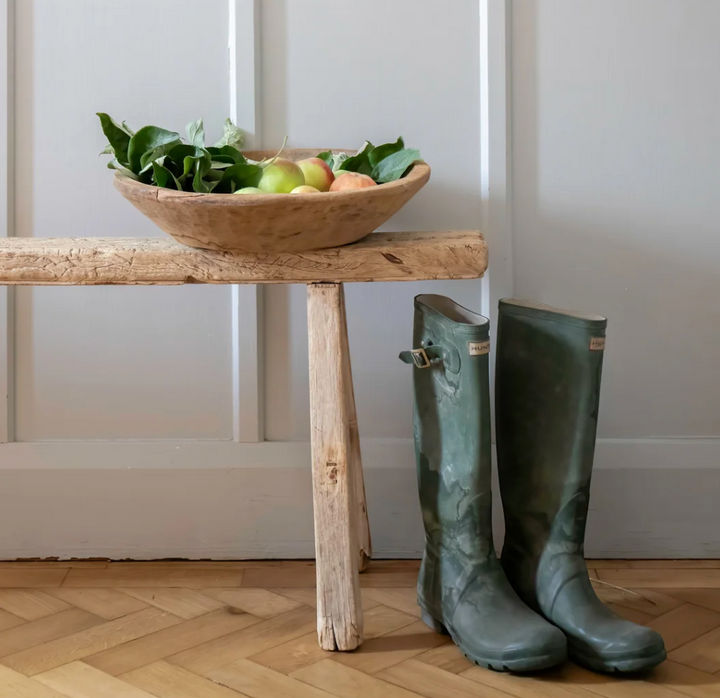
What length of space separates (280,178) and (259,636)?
0.63 meters

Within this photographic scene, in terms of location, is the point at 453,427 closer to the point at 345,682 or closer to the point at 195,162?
the point at 345,682

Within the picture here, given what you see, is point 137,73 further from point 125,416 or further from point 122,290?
point 125,416

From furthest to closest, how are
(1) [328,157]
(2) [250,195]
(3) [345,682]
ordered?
1. (1) [328,157]
2. (3) [345,682]
3. (2) [250,195]

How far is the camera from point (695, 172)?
4.46 ft

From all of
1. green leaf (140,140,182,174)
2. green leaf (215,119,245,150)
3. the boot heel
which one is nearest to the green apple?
green leaf (140,140,182,174)

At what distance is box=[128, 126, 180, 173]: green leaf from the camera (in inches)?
40.0

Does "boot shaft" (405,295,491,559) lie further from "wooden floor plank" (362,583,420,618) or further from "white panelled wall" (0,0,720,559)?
"white panelled wall" (0,0,720,559)

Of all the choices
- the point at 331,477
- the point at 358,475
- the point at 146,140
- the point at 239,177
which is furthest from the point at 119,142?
the point at 358,475

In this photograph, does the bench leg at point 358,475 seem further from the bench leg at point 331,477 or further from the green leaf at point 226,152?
the green leaf at point 226,152

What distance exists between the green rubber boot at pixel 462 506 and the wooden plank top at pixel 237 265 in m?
0.10

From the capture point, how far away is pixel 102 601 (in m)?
1.23

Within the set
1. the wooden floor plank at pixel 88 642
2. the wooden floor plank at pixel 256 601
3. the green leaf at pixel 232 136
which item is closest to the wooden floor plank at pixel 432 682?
the wooden floor plank at pixel 256 601

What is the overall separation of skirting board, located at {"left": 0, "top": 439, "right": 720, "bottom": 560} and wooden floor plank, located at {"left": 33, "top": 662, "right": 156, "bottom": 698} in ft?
1.29

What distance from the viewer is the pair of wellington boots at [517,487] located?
3.36 feet
